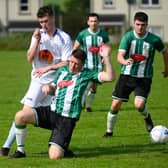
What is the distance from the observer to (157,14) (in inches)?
2729

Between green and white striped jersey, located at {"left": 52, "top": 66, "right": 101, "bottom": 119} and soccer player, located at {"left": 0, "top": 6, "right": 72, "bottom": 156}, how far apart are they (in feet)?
0.90

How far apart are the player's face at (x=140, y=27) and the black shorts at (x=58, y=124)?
2.35 m

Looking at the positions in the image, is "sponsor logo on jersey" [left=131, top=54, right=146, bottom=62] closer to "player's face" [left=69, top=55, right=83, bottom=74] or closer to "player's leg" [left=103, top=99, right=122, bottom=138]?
"player's leg" [left=103, top=99, right=122, bottom=138]

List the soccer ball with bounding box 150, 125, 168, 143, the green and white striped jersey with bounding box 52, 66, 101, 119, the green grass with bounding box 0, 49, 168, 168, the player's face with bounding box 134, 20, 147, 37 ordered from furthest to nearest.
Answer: the player's face with bounding box 134, 20, 147, 37 → the soccer ball with bounding box 150, 125, 168, 143 → the green and white striped jersey with bounding box 52, 66, 101, 119 → the green grass with bounding box 0, 49, 168, 168

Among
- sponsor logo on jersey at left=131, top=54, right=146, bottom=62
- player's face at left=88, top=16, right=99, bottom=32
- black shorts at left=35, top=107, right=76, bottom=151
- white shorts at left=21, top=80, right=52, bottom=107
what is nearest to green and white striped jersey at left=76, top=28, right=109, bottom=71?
player's face at left=88, top=16, right=99, bottom=32

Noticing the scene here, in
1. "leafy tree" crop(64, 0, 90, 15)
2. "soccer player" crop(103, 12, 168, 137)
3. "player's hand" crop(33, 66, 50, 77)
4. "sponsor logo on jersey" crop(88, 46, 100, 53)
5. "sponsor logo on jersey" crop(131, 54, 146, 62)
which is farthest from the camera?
"leafy tree" crop(64, 0, 90, 15)

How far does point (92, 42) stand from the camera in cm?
1578

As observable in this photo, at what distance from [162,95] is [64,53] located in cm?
1007

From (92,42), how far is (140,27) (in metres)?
4.08

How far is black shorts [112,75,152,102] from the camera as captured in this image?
1232 centimetres

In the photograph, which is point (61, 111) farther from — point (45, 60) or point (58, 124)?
point (45, 60)

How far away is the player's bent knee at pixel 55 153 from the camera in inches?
397

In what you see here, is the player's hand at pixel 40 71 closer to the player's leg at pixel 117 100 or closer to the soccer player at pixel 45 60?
the soccer player at pixel 45 60

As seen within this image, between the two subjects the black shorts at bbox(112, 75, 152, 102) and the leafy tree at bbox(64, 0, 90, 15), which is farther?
the leafy tree at bbox(64, 0, 90, 15)
